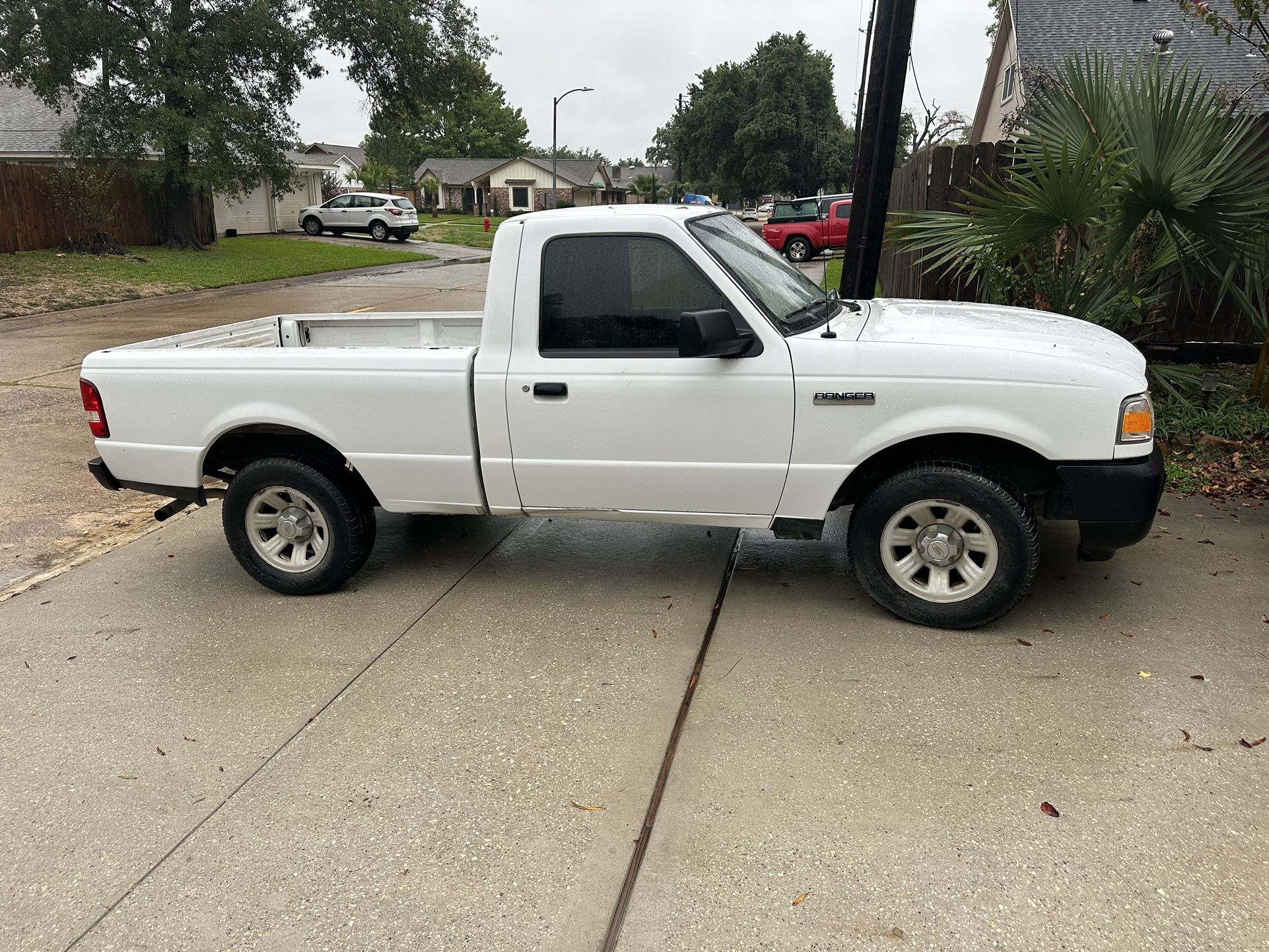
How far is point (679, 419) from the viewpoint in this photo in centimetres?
429

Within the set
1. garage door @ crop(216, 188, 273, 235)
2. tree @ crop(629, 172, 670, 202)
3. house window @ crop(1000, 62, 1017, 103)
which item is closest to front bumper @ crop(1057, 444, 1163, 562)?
house window @ crop(1000, 62, 1017, 103)

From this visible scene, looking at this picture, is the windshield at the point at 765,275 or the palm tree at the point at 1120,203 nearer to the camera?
the windshield at the point at 765,275

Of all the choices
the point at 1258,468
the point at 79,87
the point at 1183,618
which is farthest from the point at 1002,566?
the point at 79,87

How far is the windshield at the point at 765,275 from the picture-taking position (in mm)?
4320

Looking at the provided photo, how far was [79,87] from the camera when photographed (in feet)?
80.7

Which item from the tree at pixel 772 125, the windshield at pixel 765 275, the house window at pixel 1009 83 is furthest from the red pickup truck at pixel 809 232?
the tree at pixel 772 125

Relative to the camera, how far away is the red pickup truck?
84.4 feet

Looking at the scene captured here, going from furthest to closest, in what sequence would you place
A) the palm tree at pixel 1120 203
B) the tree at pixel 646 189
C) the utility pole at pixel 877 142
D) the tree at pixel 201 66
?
the tree at pixel 646 189 → the tree at pixel 201 66 → the utility pole at pixel 877 142 → the palm tree at pixel 1120 203

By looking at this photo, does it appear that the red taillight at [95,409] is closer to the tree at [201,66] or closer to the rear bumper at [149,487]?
the rear bumper at [149,487]

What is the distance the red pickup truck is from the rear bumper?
73.0ft

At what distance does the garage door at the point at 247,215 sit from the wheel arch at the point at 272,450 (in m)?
34.9

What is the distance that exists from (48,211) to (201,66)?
5265mm

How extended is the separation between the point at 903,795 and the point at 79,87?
92.3 feet

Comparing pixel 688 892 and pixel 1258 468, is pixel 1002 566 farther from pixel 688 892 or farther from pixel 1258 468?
pixel 1258 468
